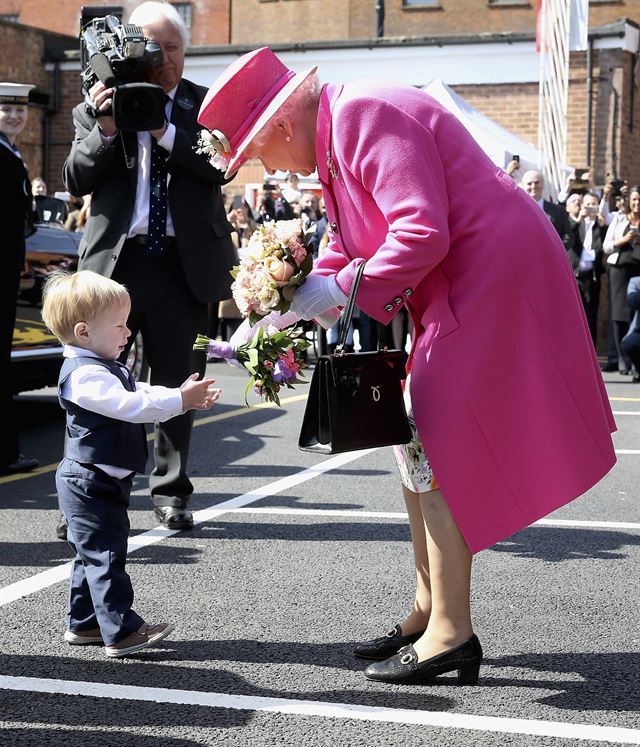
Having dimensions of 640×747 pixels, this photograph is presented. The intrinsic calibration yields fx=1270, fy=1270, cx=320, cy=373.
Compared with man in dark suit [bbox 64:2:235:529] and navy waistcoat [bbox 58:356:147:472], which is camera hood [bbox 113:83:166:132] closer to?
man in dark suit [bbox 64:2:235:529]

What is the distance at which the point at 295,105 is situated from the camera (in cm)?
374

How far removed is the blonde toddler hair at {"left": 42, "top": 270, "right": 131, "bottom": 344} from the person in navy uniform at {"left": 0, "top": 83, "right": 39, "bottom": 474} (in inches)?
133

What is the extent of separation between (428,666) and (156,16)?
3.20 metres

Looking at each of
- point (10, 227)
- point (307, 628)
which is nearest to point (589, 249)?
point (10, 227)

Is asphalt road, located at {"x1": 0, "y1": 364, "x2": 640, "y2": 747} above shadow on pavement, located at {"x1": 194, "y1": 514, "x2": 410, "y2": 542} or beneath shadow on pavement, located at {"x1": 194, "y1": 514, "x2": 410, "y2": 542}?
above

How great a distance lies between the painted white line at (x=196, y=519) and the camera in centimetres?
490

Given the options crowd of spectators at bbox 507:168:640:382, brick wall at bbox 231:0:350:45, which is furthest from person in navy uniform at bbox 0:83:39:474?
brick wall at bbox 231:0:350:45

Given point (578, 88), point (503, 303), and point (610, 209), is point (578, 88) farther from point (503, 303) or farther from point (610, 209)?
point (503, 303)

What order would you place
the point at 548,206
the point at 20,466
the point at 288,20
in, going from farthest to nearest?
1. the point at 288,20
2. the point at 548,206
3. the point at 20,466

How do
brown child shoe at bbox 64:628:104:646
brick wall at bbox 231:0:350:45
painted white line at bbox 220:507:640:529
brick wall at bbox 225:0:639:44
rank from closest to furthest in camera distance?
1. brown child shoe at bbox 64:628:104:646
2. painted white line at bbox 220:507:640:529
3. brick wall at bbox 225:0:639:44
4. brick wall at bbox 231:0:350:45

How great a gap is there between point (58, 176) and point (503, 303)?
23.6 m

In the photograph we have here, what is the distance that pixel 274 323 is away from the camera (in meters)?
4.03

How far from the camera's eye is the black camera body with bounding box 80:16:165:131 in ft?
17.4

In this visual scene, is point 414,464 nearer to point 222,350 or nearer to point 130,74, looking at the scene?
point 222,350
